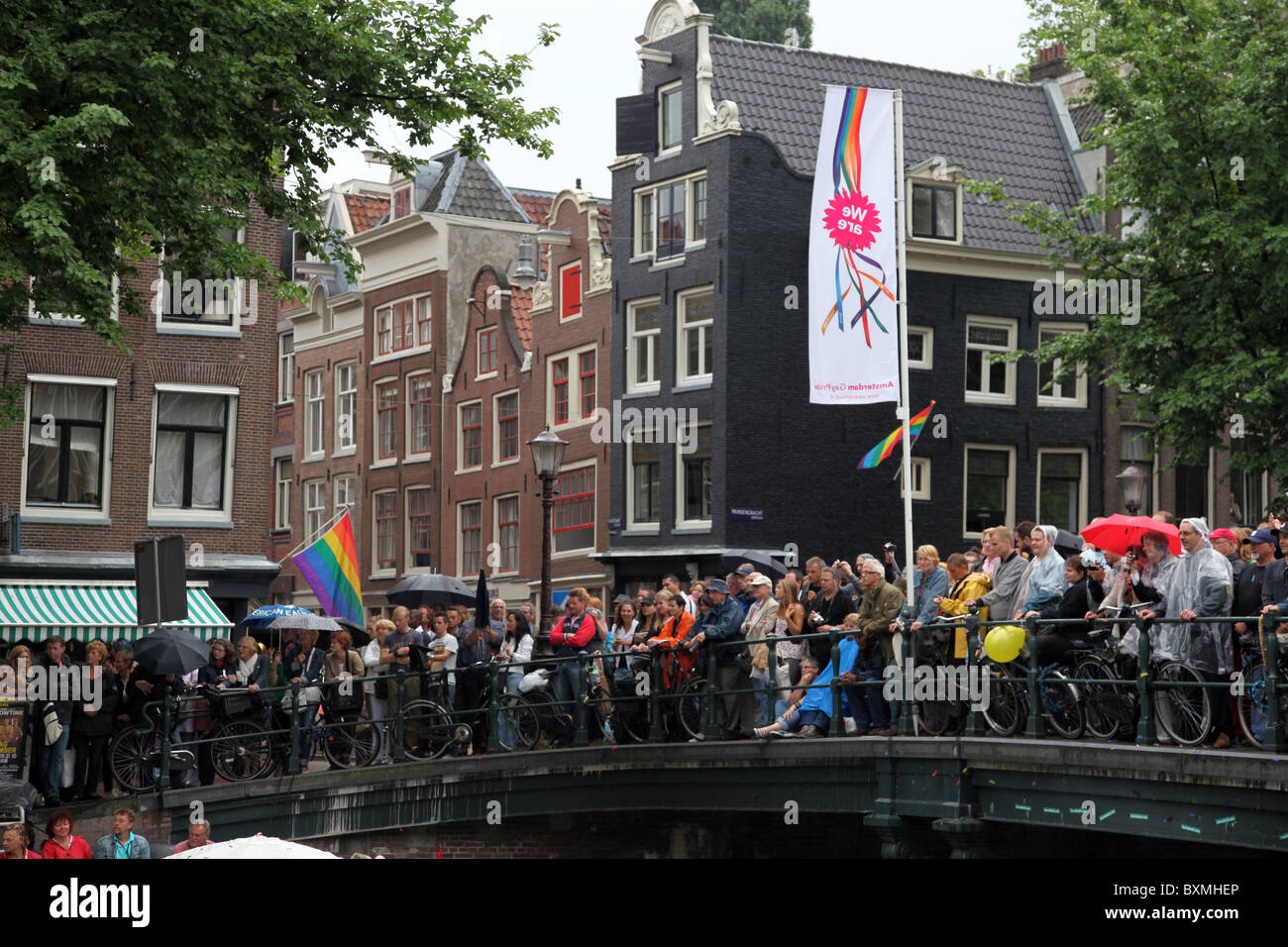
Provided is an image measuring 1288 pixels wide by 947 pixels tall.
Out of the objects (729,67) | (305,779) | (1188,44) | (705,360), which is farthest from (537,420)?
(305,779)

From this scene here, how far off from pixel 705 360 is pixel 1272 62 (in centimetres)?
1470

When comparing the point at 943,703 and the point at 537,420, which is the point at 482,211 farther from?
the point at 943,703

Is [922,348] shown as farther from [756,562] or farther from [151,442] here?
[151,442]

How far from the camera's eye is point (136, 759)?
20.8m

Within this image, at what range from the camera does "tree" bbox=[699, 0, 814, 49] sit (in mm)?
59531

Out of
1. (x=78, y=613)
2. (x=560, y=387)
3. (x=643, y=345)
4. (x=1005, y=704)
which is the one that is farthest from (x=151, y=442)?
(x=1005, y=704)

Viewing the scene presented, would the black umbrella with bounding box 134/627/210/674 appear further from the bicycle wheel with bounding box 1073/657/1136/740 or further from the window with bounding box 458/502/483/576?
the window with bounding box 458/502/483/576

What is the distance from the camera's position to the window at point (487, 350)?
1838 inches

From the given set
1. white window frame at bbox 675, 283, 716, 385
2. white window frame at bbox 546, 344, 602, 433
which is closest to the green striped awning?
white window frame at bbox 675, 283, 716, 385

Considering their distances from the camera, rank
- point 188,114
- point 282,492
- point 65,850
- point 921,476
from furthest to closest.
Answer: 1. point 282,492
2. point 921,476
3. point 188,114
4. point 65,850

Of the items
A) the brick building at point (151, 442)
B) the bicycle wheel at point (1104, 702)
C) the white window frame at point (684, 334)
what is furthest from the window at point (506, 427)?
the bicycle wheel at point (1104, 702)

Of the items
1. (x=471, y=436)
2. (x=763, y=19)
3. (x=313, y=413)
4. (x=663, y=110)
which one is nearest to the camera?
(x=663, y=110)

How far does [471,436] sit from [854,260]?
22.0 metres

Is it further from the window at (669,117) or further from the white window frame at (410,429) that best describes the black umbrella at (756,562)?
the white window frame at (410,429)
